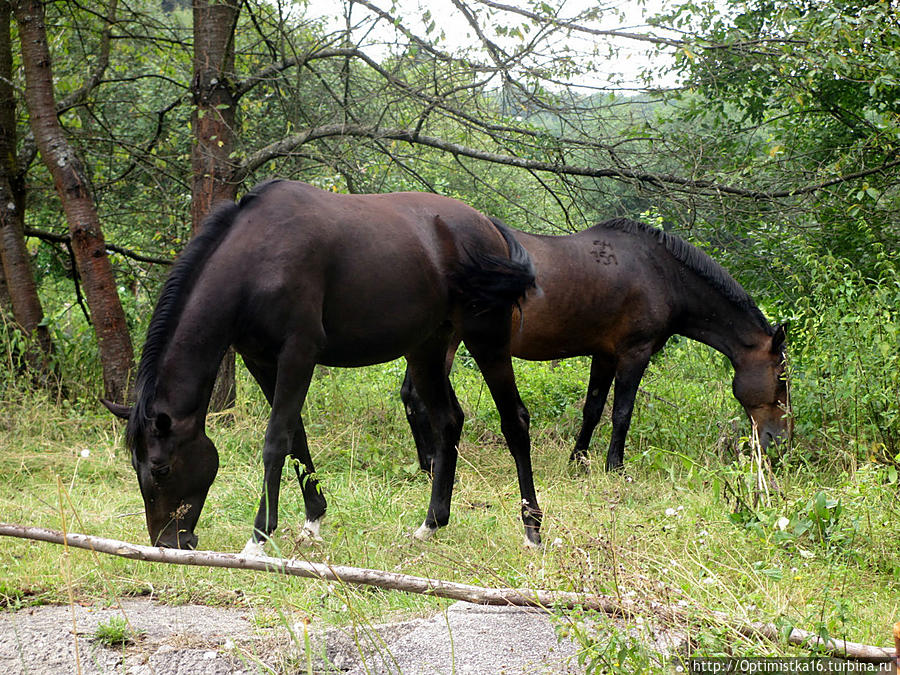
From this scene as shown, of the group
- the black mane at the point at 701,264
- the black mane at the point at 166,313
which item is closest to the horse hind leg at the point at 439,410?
the black mane at the point at 166,313

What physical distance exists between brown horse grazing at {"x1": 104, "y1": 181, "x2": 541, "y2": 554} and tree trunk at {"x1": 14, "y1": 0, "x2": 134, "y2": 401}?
11.8 ft

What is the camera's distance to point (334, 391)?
7965mm

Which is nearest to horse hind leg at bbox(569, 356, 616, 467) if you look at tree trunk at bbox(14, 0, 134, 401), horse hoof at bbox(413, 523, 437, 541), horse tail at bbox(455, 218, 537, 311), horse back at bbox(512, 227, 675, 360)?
horse back at bbox(512, 227, 675, 360)

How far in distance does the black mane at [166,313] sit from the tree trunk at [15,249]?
455 centimetres

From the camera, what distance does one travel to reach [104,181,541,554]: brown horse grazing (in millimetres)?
4125

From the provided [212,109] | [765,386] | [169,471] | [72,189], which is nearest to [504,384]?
[169,471]

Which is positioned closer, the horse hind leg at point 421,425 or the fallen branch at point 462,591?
the fallen branch at point 462,591

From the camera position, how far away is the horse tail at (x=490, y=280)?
4750 millimetres

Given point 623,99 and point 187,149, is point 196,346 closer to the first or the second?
point 623,99

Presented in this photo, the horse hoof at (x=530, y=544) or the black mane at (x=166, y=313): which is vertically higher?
the black mane at (x=166, y=313)

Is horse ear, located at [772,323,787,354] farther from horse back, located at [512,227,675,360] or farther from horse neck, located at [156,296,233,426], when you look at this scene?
horse neck, located at [156,296,233,426]

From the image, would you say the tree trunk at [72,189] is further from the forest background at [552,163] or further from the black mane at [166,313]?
the black mane at [166,313]

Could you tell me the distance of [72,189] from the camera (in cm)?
749

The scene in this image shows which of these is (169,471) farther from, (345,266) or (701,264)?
(701,264)
